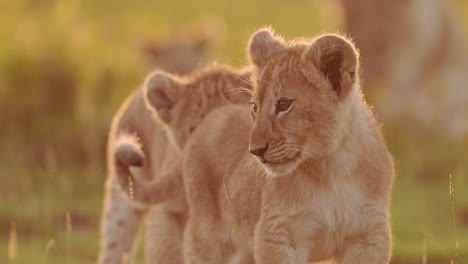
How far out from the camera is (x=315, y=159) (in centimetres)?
452

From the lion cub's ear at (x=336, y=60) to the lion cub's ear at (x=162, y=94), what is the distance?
1799 mm

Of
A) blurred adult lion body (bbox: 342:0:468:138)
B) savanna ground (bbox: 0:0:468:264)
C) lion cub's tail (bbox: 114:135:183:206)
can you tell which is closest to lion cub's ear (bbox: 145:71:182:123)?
lion cub's tail (bbox: 114:135:183:206)

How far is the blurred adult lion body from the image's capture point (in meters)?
12.5

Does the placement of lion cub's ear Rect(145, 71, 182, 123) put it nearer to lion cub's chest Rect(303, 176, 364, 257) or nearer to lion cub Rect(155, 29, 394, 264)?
lion cub Rect(155, 29, 394, 264)

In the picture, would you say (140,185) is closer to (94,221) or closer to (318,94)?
(318,94)

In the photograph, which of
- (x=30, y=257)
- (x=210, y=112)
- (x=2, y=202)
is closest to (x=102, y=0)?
(x=2, y=202)

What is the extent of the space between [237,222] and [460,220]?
400 centimetres

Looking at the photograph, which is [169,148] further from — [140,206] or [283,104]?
[283,104]

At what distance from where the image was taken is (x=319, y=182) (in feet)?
14.8

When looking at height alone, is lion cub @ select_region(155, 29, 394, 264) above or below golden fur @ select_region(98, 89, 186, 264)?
below

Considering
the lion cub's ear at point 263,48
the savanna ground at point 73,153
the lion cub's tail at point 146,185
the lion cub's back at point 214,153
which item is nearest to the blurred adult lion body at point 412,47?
the savanna ground at point 73,153

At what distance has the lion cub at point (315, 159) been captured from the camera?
4.40 m

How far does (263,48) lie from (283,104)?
0.43m

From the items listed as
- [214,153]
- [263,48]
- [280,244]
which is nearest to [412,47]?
[214,153]
